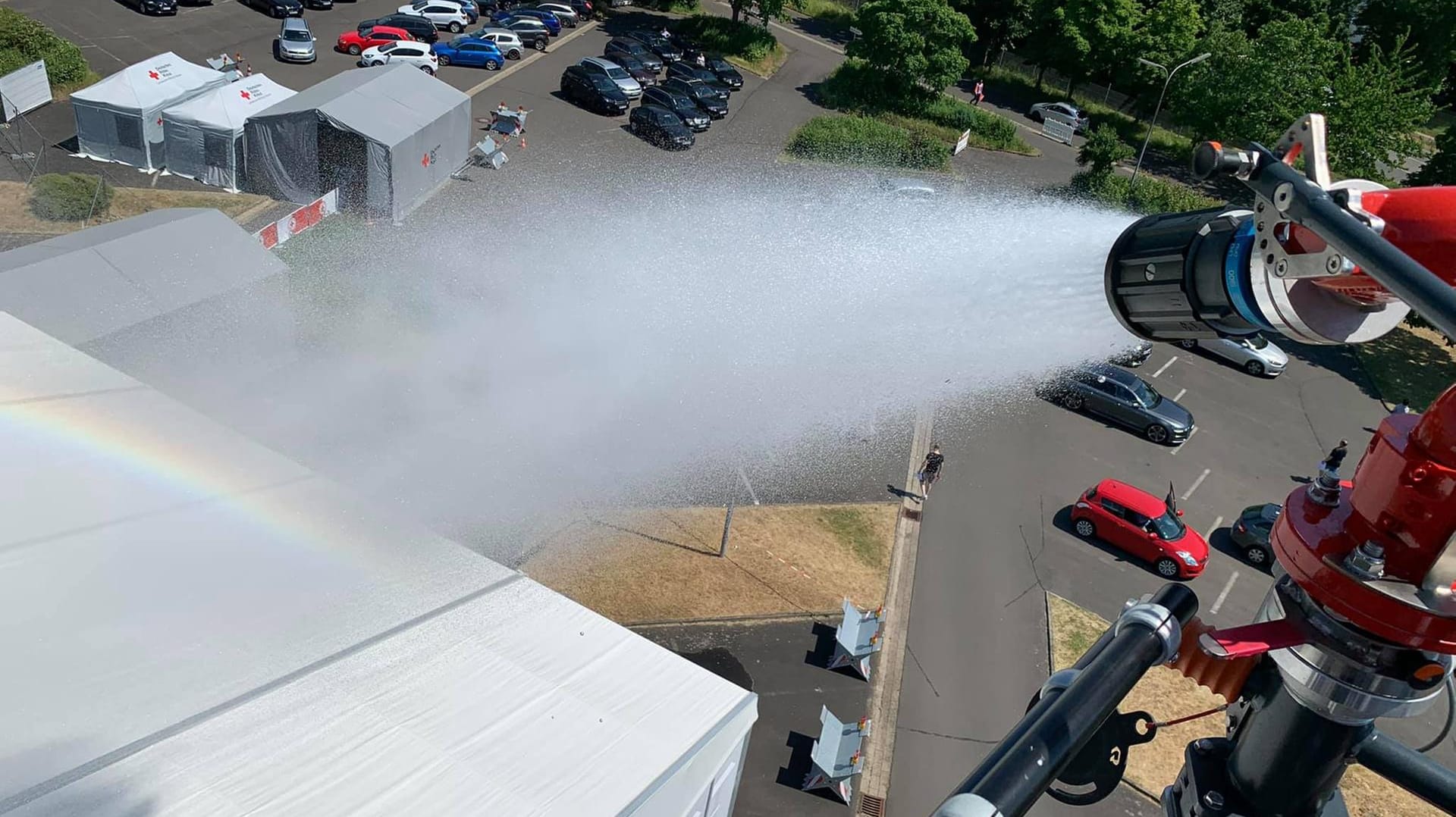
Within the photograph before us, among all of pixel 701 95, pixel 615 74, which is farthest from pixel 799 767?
pixel 615 74

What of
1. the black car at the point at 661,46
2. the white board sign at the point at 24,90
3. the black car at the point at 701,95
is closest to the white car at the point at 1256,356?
the black car at the point at 701,95

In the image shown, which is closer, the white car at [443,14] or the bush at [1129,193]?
the bush at [1129,193]

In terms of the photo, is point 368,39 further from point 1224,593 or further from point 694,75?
point 1224,593

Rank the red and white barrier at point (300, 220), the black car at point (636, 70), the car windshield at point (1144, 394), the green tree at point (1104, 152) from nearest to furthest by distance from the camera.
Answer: the red and white barrier at point (300, 220) < the car windshield at point (1144, 394) < the green tree at point (1104, 152) < the black car at point (636, 70)

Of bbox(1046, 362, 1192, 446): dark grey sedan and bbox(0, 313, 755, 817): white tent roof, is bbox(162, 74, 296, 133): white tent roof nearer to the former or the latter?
bbox(0, 313, 755, 817): white tent roof

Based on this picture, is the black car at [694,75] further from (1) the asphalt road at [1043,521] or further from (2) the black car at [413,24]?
(1) the asphalt road at [1043,521]

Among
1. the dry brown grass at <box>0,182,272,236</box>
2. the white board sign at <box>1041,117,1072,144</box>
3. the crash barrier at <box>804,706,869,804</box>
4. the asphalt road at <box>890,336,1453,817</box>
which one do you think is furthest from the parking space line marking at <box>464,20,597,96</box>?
the crash barrier at <box>804,706,869,804</box>
